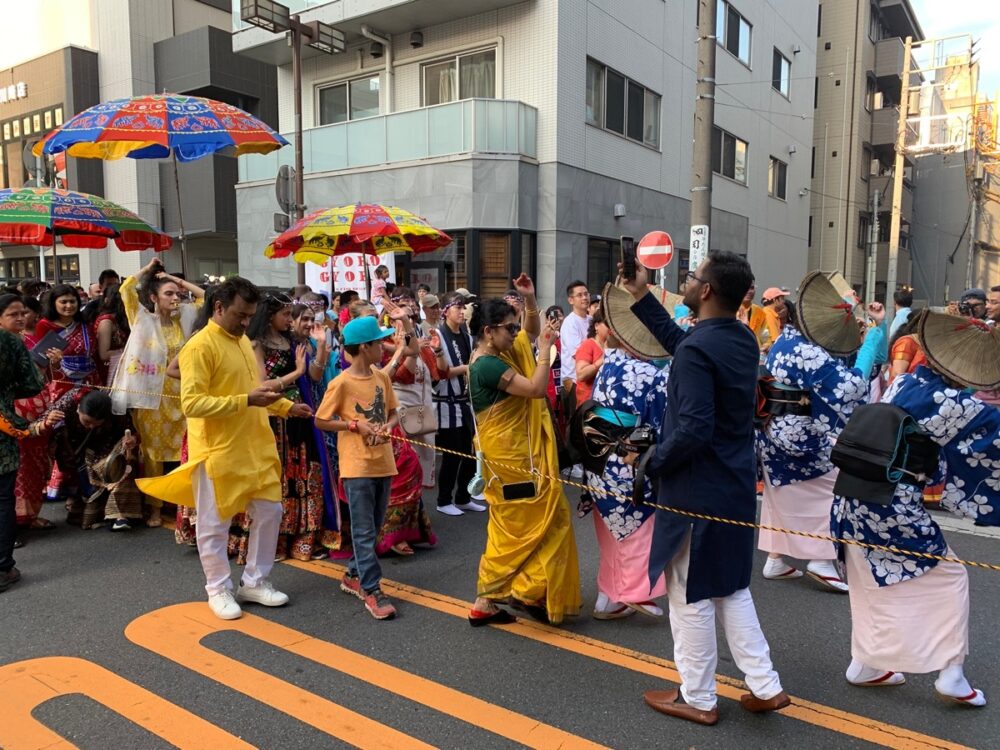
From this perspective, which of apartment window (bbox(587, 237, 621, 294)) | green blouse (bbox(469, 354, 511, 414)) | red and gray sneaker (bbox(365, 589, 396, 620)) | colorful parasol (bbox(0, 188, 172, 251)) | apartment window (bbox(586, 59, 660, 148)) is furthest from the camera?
apartment window (bbox(587, 237, 621, 294))

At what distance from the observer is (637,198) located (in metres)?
16.5

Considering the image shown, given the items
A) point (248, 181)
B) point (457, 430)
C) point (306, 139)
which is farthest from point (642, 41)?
point (457, 430)

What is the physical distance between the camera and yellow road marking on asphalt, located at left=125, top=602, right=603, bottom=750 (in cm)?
288

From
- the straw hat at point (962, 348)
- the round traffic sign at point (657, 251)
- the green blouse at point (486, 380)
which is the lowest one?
the green blouse at point (486, 380)

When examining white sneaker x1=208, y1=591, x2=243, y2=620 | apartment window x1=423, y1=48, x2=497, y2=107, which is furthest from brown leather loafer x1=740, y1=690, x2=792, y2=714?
apartment window x1=423, y1=48, x2=497, y2=107

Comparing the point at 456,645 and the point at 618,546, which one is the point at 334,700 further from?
the point at 618,546

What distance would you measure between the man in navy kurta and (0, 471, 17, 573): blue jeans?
3.82m

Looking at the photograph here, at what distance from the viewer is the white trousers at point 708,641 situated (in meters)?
2.86

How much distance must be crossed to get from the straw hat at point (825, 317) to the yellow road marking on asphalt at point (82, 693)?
352cm

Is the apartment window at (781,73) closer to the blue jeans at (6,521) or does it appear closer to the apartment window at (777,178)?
the apartment window at (777,178)

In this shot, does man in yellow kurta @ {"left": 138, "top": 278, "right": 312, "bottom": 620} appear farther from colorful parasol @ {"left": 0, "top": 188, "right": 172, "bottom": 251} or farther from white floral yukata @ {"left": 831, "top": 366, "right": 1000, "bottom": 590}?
colorful parasol @ {"left": 0, "top": 188, "right": 172, "bottom": 251}

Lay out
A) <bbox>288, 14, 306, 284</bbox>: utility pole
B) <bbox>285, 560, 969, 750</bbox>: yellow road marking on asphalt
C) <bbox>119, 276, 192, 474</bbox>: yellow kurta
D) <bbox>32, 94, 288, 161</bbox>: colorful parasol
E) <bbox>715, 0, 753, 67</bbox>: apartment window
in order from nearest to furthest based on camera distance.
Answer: <bbox>285, 560, 969, 750</bbox>: yellow road marking on asphalt < <bbox>32, 94, 288, 161</bbox>: colorful parasol < <bbox>119, 276, 192, 474</bbox>: yellow kurta < <bbox>288, 14, 306, 284</bbox>: utility pole < <bbox>715, 0, 753, 67</bbox>: apartment window

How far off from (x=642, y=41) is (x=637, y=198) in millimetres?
3366

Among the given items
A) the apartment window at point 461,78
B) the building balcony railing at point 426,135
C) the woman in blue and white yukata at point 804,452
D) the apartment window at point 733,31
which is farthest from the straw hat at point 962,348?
the apartment window at point 733,31
